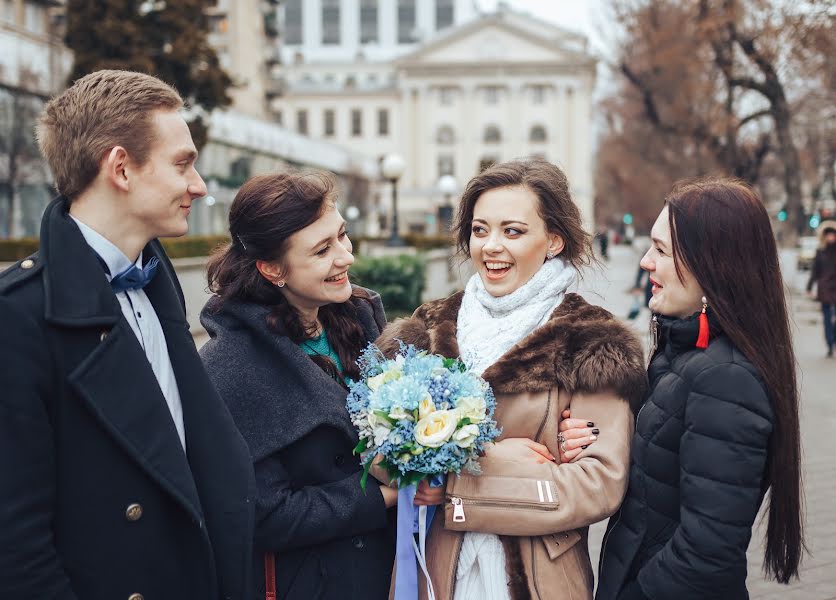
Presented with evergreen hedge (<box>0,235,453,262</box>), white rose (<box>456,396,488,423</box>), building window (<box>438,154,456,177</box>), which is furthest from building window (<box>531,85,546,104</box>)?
white rose (<box>456,396,488,423</box>)

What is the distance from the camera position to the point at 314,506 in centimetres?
248

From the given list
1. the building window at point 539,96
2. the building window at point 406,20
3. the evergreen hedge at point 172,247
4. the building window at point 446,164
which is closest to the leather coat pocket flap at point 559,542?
the evergreen hedge at point 172,247

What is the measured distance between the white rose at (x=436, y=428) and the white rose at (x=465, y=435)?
0.06ft

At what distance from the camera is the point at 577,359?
2525 millimetres

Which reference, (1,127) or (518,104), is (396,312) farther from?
(518,104)

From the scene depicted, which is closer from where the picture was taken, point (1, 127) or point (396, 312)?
point (396, 312)

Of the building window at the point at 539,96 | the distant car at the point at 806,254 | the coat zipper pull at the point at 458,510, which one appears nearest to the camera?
the coat zipper pull at the point at 458,510

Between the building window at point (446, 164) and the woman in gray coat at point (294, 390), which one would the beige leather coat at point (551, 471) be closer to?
the woman in gray coat at point (294, 390)

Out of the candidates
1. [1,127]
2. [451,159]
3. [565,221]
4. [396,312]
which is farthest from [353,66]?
[565,221]

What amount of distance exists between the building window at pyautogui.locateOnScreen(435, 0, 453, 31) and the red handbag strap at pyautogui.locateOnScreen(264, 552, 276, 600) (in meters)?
123

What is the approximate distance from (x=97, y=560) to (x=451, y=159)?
84.3 meters

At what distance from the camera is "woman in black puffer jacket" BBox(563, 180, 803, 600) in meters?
2.27

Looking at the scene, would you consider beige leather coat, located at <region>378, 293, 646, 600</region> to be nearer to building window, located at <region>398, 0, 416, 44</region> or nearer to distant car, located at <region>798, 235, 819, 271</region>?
distant car, located at <region>798, 235, 819, 271</region>

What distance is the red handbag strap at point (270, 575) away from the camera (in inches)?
101
